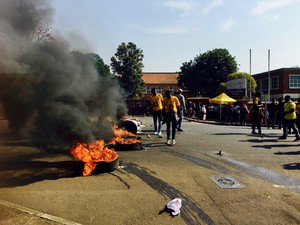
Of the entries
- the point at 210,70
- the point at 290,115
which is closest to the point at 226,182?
the point at 290,115

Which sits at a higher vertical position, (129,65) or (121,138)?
(129,65)

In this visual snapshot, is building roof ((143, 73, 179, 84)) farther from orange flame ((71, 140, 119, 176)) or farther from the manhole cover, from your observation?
the manhole cover

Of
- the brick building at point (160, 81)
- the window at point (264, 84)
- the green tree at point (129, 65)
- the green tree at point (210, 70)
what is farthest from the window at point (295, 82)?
the brick building at point (160, 81)

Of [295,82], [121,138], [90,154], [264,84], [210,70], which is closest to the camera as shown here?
[90,154]

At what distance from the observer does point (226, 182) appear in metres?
5.42

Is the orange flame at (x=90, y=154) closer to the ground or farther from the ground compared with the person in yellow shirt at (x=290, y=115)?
closer to the ground

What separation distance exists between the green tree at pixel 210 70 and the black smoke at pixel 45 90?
53.0 meters

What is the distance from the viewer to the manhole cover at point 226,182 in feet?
17.1

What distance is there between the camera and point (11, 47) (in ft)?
21.0

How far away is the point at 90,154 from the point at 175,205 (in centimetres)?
250

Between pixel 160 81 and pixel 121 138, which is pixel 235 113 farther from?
pixel 160 81

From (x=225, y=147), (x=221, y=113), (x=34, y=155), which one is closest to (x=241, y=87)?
(x=221, y=113)

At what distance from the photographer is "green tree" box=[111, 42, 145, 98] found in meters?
51.2

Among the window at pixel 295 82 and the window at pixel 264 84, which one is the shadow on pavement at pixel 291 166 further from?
the window at pixel 264 84
